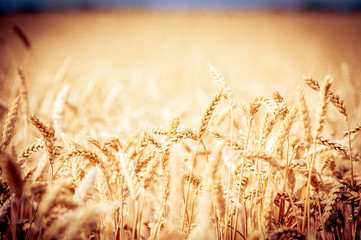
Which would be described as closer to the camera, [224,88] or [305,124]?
[305,124]

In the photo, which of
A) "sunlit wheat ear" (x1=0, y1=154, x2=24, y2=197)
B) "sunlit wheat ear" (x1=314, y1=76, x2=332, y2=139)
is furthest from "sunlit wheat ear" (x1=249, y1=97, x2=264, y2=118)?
"sunlit wheat ear" (x1=0, y1=154, x2=24, y2=197)

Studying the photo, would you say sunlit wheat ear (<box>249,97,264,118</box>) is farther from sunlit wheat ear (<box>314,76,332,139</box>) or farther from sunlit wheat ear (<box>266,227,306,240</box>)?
sunlit wheat ear (<box>266,227,306,240</box>)

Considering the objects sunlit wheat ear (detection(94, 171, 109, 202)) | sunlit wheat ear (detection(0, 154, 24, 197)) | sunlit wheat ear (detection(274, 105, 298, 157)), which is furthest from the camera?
sunlit wheat ear (detection(94, 171, 109, 202))

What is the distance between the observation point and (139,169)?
917 mm

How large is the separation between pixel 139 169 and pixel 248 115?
20.7 inches

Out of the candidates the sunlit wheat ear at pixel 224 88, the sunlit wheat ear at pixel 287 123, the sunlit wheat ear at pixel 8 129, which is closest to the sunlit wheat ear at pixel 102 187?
the sunlit wheat ear at pixel 8 129

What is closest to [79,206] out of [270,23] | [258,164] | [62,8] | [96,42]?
[258,164]

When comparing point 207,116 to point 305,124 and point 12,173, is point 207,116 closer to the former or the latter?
point 305,124

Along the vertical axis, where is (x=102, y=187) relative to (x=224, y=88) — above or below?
below

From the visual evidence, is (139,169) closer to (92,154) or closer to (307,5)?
(92,154)

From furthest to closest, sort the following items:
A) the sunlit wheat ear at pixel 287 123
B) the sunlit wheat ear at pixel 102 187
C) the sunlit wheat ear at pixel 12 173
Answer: the sunlit wheat ear at pixel 102 187, the sunlit wheat ear at pixel 287 123, the sunlit wheat ear at pixel 12 173

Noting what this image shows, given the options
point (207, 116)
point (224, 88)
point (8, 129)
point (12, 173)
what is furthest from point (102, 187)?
point (224, 88)

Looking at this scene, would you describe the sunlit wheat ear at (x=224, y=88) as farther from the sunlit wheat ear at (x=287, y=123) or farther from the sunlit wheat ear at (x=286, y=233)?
the sunlit wheat ear at (x=286, y=233)

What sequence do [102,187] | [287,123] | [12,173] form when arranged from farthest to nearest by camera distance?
[102,187], [287,123], [12,173]
